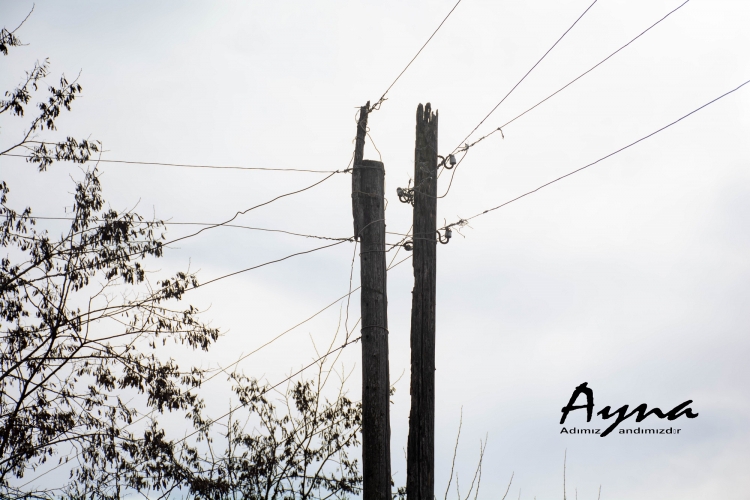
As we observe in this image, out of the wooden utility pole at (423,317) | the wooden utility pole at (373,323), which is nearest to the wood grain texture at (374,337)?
the wooden utility pole at (373,323)

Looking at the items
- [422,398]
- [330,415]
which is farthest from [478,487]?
[330,415]

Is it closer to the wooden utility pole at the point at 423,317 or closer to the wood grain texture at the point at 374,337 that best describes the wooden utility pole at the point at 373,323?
the wood grain texture at the point at 374,337

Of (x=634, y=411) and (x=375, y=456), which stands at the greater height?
(x=634, y=411)

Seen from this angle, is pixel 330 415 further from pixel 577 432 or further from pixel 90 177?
pixel 90 177

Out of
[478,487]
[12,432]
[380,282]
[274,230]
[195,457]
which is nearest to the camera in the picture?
[380,282]

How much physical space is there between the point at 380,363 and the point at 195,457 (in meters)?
8.63

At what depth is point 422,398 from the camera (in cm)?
665

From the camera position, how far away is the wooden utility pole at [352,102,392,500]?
650 centimetres

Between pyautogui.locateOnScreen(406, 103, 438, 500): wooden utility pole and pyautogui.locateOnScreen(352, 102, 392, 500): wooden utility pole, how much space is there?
0.95 feet

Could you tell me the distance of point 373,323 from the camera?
22.6 ft

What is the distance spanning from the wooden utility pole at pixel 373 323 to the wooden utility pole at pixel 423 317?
290 millimetres

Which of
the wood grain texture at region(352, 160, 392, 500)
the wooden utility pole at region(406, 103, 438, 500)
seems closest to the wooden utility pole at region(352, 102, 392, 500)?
the wood grain texture at region(352, 160, 392, 500)

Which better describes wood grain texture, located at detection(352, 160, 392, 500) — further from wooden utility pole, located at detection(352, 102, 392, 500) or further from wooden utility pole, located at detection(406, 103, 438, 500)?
wooden utility pole, located at detection(406, 103, 438, 500)

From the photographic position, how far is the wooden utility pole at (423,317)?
21.4ft
